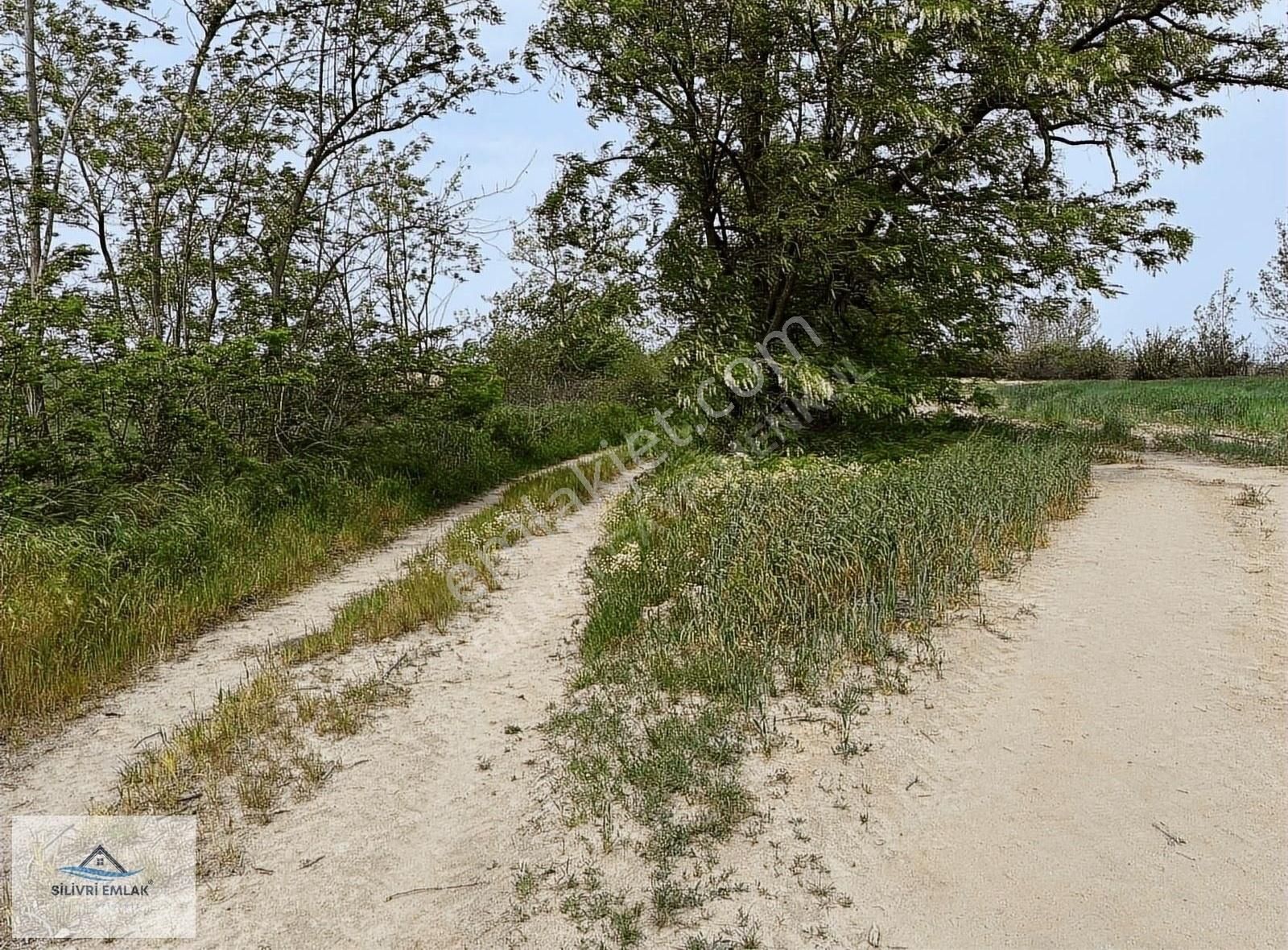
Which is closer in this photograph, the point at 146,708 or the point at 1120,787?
the point at 1120,787

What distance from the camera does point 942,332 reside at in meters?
11.6

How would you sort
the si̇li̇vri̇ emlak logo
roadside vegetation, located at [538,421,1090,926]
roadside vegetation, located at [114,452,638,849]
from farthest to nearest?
1. roadside vegetation, located at [114,452,638,849]
2. roadside vegetation, located at [538,421,1090,926]
3. the si̇li̇vri̇ emlak logo

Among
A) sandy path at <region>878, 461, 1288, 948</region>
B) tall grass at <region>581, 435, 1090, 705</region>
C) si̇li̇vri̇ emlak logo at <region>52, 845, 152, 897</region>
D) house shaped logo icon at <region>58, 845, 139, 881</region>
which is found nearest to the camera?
sandy path at <region>878, 461, 1288, 948</region>

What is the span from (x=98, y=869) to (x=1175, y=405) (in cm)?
1747

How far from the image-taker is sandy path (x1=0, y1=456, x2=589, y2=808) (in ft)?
13.6

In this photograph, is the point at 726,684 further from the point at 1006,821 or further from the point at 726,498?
the point at 726,498

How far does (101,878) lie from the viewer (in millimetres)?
3479

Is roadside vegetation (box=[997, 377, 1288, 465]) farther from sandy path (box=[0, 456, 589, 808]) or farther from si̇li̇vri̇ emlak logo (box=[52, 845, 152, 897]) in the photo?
si̇li̇vri̇ emlak logo (box=[52, 845, 152, 897])

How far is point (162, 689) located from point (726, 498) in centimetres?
498

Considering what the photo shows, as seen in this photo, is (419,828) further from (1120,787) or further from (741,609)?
(1120,787)

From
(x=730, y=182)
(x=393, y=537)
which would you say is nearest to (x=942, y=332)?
(x=730, y=182)

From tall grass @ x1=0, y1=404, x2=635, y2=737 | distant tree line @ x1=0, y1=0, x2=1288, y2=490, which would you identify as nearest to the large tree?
distant tree line @ x1=0, y1=0, x2=1288, y2=490

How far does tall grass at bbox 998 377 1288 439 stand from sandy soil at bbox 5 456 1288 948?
31.7ft

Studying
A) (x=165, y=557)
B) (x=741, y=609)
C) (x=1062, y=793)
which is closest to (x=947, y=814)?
(x=1062, y=793)
